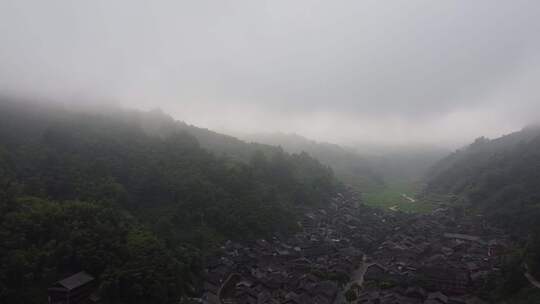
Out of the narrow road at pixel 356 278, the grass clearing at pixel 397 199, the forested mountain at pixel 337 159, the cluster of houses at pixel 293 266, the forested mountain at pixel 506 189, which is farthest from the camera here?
the forested mountain at pixel 337 159

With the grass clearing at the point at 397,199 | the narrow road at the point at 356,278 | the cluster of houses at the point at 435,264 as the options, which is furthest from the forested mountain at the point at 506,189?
the narrow road at the point at 356,278

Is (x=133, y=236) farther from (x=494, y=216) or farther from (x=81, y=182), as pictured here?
(x=494, y=216)

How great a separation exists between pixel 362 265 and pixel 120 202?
1300 inches

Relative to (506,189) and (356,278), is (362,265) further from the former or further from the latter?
(506,189)

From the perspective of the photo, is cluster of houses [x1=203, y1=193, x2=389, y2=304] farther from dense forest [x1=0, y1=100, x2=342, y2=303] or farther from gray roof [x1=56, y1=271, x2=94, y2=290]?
gray roof [x1=56, y1=271, x2=94, y2=290]

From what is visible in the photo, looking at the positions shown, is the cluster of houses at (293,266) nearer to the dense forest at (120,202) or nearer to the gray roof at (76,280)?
the dense forest at (120,202)

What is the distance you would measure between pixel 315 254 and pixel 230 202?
15.5 metres

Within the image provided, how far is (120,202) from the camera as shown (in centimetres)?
5197

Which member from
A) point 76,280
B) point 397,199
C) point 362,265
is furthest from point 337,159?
point 76,280

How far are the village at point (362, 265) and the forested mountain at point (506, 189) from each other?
377 cm

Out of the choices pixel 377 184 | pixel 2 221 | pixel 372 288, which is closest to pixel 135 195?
pixel 2 221

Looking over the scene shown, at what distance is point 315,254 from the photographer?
52.3 m

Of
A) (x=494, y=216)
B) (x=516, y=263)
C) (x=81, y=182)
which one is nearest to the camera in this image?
(x=516, y=263)

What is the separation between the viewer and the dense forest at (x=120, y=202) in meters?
35.7
